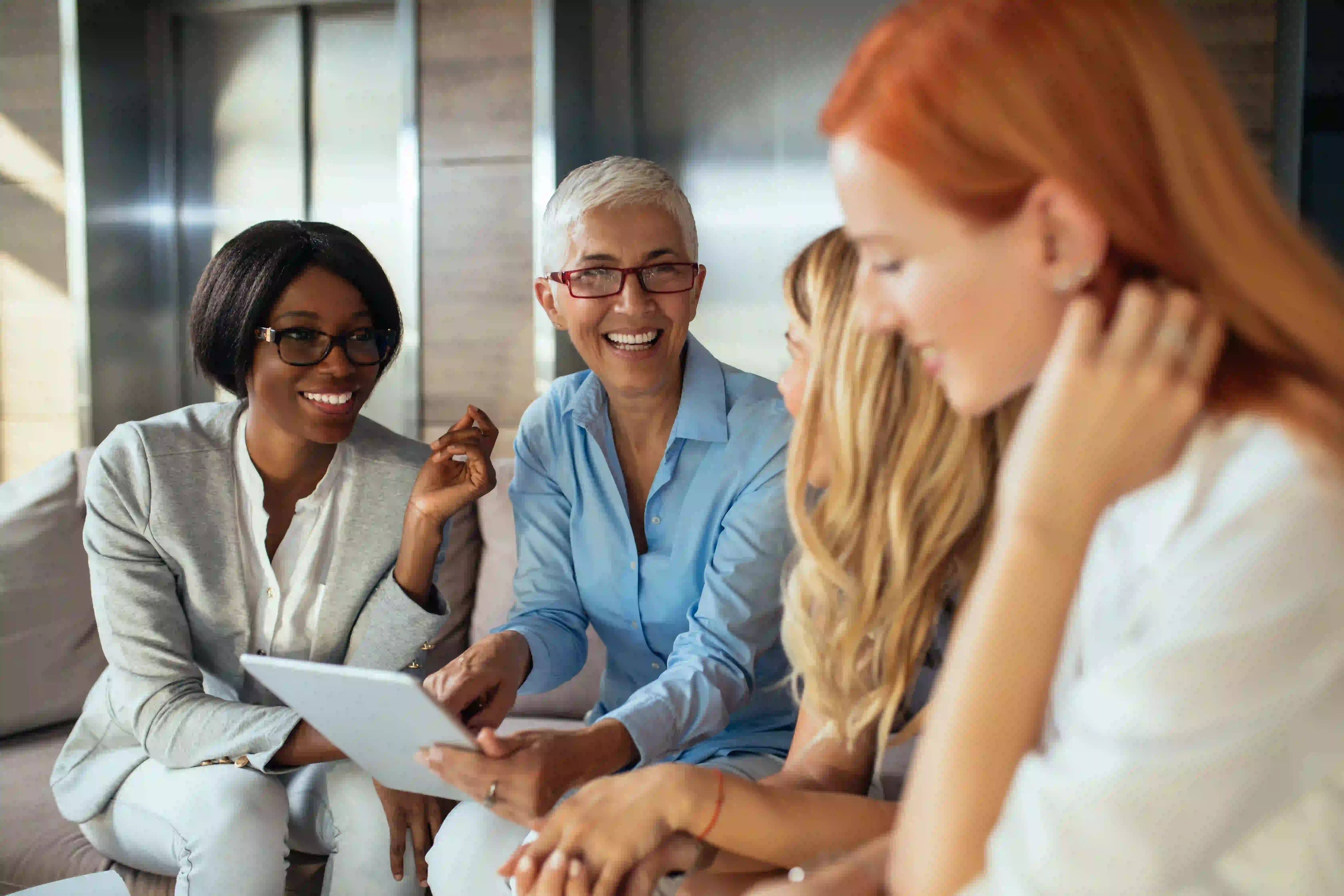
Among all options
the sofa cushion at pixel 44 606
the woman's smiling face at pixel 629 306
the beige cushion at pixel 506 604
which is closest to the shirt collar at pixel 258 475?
the beige cushion at pixel 506 604

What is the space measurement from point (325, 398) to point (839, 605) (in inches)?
38.3

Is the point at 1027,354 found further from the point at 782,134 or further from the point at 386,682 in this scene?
the point at 782,134

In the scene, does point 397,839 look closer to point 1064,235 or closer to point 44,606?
point 44,606

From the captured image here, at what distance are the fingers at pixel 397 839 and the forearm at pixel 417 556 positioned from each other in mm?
309

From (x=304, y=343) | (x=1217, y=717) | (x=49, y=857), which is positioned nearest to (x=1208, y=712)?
(x=1217, y=717)

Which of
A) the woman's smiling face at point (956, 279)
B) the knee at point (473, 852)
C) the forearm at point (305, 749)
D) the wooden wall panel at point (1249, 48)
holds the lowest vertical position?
the knee at point (473, 852)

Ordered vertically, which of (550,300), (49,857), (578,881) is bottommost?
(49,857)

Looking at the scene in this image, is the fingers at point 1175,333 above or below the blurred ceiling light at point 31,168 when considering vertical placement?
below

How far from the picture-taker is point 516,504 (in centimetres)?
185

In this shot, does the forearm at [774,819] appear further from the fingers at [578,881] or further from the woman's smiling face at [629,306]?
the woman's smiling face at [629,306]

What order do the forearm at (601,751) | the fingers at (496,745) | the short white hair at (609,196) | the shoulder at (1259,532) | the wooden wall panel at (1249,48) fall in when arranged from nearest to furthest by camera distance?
1. the shoulder at (1259,532)
2. the fingers at (496,745)
3. the forearm at (601,751)
4. the short white hair at (609,196)
5. the wooden wall panel at (1249,48)

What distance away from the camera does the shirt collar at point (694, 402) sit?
5.59 feet

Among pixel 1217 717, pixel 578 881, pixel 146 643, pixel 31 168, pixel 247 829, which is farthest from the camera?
pixel 31 168

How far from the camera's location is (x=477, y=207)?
352 cm
